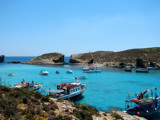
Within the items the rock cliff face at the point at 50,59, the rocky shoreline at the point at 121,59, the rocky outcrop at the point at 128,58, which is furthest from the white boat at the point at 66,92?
the rock cliff face at the point at 50,59

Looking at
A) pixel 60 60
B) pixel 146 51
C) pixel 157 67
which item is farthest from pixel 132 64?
pixel 60 60

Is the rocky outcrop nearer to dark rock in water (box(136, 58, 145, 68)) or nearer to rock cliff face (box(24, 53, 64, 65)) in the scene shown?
dark rock in water (box(136, 58, 145, 68))

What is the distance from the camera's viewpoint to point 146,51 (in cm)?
12800

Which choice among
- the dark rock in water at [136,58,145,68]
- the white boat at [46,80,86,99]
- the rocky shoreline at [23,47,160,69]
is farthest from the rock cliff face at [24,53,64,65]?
the white boat at [46,80,86,99]

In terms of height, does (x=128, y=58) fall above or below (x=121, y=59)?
above

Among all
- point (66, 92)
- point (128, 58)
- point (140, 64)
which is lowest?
point (66, 92)

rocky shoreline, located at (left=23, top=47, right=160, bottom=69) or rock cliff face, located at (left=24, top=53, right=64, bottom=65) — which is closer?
rocky shoreline, located at (left=23, top=47, right=160, bottom=69)

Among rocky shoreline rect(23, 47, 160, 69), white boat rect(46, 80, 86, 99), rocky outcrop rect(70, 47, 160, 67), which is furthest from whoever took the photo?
rocky outcrop rect(70, 47, 160, 67)

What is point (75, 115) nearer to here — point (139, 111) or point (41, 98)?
point (41, 98)

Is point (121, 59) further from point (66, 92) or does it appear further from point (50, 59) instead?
point (66, 92)

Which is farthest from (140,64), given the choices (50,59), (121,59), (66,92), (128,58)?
(66,92)

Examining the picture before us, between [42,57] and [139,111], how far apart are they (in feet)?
457

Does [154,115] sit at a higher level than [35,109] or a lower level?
lower

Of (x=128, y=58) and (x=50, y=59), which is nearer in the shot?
(x=128, y=58)
